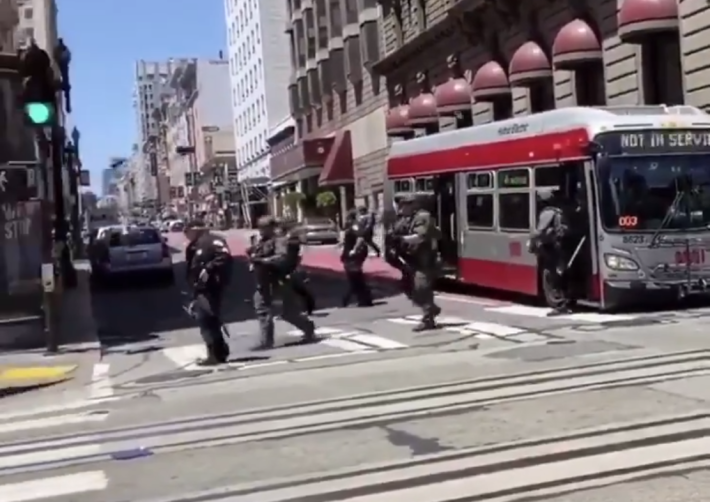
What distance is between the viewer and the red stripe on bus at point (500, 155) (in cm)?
1625

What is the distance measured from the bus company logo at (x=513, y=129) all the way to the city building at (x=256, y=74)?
223 feet

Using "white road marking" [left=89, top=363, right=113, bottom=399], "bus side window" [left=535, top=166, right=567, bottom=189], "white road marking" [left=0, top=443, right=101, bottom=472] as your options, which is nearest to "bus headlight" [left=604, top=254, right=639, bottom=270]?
"bus side window" [left=535, top=166, right=567, bottom=189]

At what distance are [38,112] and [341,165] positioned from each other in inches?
1789

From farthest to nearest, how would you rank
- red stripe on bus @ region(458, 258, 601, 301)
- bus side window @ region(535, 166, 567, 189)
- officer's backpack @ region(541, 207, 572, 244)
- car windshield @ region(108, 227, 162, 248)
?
1. car windshield @ region(108, 227, 162, 248)
2. red stripe on bus @ region(458, 258, 601, 301)
3. bus side window @ region(535, 166, 567, 189)
4. officer's backpack @ region(541, 207, 572, 244)

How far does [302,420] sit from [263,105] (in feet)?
294

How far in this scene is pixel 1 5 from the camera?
34.1m

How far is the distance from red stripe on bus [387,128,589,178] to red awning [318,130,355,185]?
3539 centimetres

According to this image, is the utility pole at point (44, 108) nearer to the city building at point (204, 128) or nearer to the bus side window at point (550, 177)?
the bus side window at point (550, 177)

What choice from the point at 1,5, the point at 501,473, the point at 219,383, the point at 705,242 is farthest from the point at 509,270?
the point at 1,5

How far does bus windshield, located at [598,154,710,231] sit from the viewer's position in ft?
50.9

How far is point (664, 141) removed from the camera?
51.7 ft

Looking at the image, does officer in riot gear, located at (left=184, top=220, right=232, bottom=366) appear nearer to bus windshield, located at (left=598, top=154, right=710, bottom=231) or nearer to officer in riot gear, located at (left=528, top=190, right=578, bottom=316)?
officer in riot gear, located at (left=528, top=190, right=578, bottom=316)

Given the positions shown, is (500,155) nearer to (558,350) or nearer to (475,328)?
(475,328)

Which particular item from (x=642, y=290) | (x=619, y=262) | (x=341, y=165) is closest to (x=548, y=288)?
(x=619, y=262)
